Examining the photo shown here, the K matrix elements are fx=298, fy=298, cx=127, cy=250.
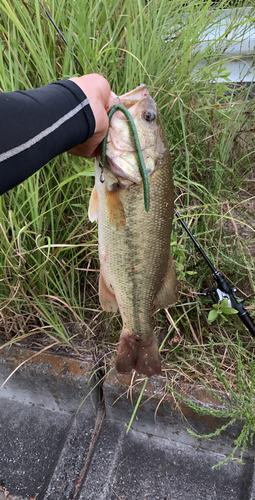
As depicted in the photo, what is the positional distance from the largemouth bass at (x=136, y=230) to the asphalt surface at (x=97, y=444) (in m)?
0.49

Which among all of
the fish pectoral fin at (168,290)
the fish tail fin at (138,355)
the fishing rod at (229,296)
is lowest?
the fish tail fin at (138,355)

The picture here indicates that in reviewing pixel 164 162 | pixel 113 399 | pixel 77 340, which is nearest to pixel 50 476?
pixel 113 399

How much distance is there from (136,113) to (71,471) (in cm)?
177

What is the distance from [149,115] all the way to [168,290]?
0.72 m

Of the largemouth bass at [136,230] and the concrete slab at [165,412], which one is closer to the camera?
the largemouth bass at [136,230]

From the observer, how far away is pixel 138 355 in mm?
1366

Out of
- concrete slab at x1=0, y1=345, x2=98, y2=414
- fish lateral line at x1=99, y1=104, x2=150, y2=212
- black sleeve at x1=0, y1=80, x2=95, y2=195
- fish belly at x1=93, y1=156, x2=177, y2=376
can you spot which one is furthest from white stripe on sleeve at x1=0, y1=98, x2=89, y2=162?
concrete slab at x1=0, y1=345, x2=98, y2=414

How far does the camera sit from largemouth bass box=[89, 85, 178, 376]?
1082 mm

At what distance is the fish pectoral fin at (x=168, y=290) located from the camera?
1315 millimetres

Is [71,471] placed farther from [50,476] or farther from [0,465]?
[0,465]

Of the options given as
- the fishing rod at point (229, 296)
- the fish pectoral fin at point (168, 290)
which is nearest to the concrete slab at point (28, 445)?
the fish pectoral fin at point (168, 290)

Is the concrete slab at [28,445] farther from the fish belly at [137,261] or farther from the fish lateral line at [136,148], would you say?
the fish lateral line at [136,148]

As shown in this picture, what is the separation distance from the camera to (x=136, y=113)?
43.3 inches

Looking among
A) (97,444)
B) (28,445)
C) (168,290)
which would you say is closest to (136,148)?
(168,290)
